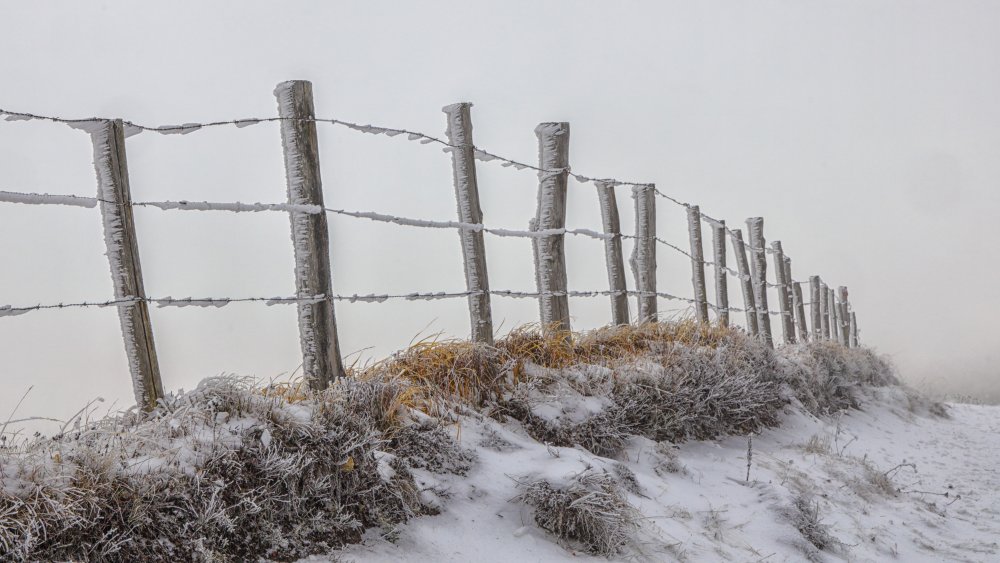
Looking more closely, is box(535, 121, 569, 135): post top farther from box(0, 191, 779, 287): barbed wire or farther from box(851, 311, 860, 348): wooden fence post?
box(851, 311, 860, 348): wooden fence post

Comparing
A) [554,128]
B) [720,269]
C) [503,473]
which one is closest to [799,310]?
[720,269]

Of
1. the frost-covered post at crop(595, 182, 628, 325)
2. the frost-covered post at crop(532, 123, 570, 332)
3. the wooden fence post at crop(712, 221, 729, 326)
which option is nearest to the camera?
the frost-covered post at crop(532, 123, 570, 332)

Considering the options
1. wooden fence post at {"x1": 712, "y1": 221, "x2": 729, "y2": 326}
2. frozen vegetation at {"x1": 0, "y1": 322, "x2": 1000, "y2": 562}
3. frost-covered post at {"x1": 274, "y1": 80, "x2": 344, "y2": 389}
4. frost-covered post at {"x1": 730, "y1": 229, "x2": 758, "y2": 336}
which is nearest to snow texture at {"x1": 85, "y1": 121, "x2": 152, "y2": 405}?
frozen vegetation at {"x1": 0, "y1": 322, "x2": 1000, "y2": 562}

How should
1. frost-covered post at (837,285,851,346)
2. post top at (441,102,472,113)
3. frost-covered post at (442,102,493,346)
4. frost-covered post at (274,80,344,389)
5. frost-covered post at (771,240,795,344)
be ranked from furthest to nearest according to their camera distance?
1. frost-covered post at (837,285,851,346)
2. frost-covered post at (771,240,795,344)
3. post top at (441,102,472,113)
4. frost-covered post at (442,102,493,346)
5. frost-covered post at (274,80,344,389)

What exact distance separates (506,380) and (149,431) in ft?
7.93

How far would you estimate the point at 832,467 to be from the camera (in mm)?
6145

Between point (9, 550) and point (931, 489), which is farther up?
point (9, 550)

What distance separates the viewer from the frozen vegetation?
2.75 metres

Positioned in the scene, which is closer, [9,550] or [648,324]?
[9,550]

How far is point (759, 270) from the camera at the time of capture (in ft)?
38.8

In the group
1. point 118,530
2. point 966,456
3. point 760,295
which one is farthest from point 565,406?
point 760,295

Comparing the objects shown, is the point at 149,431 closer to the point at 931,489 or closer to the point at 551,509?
the point at 551,509

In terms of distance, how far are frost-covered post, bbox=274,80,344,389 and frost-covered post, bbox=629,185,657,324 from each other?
4.15m

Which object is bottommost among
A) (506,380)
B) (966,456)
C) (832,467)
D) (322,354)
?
(966,456)
